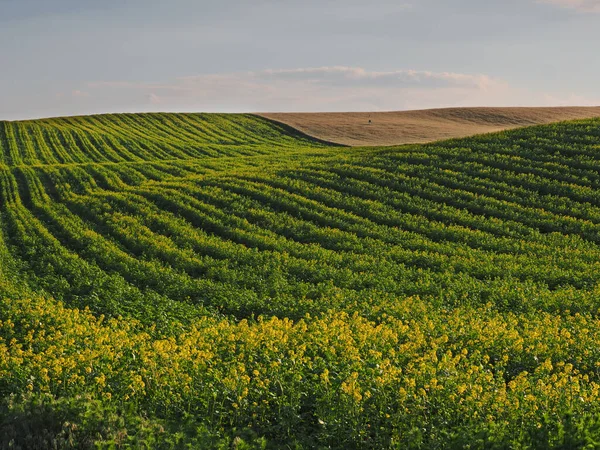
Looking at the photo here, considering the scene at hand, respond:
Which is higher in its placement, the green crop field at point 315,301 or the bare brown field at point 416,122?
the bare brown field at point 416,122

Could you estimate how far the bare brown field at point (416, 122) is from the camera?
239 ft

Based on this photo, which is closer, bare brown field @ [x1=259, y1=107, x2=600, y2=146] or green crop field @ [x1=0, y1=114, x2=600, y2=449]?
green crop field @ [x1=0, y1=114, x2=600, y2=449]

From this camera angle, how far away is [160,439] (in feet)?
28.3

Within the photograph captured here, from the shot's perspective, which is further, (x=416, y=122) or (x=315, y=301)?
(x=416, y=122)

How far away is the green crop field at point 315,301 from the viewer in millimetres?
9078

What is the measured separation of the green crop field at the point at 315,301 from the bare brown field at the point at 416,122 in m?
26.7

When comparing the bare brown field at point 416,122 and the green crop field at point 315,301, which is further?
the bare brown field at point 416,122

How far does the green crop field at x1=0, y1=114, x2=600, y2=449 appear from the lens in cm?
908

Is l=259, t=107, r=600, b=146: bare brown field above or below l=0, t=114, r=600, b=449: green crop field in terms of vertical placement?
above

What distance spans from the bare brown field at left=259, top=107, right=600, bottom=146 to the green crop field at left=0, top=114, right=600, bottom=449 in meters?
26.7

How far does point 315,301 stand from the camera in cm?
1784

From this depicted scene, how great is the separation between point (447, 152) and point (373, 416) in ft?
110

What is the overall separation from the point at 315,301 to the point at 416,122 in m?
71.8

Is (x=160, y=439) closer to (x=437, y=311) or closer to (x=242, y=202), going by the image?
(x=437, y=311)
